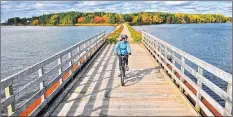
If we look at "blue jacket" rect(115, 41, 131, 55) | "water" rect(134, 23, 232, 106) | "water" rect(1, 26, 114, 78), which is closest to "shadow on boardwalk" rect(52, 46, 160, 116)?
"blue jacket" rect(115, 41, 131, 55)

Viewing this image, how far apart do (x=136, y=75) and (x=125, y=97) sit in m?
3.55

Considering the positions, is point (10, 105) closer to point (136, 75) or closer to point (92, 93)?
point (92, 93)

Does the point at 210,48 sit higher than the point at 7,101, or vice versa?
the point at 7,101

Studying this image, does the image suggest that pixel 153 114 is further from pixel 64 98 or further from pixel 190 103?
pixel 64 98

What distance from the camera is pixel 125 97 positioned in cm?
800

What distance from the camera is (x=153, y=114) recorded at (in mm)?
6543

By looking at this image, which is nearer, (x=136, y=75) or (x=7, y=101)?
(x=7, y=101)

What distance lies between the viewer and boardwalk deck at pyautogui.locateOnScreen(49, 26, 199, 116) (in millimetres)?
6741

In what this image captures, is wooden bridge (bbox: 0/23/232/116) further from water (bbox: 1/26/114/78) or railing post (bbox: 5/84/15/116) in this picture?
water (bbox: 1/26/114/78)

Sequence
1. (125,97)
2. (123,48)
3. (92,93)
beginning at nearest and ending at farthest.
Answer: (125,97), (92,93), (123,48)

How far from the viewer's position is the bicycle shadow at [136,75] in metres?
10.3

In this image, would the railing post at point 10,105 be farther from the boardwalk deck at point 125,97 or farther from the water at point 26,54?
the boardwalk deck at point 125,97

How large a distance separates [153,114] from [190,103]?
3.78ft

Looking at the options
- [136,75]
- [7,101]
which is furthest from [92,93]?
[7,101]
